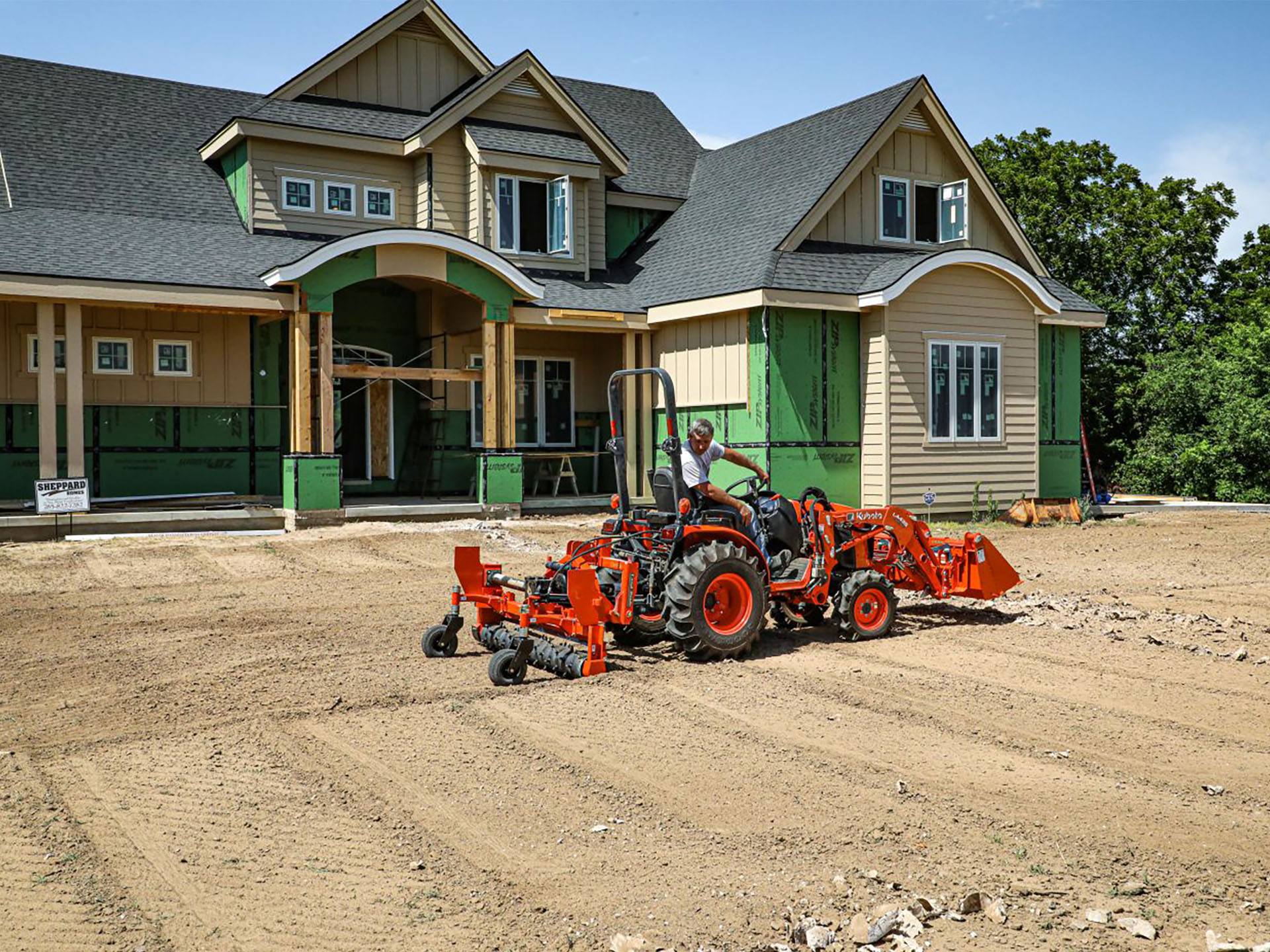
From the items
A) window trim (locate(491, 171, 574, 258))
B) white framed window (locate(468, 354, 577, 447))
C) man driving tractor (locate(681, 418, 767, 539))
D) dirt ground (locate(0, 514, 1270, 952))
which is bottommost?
dirt ground (locate(0, 514, 1270, 952))

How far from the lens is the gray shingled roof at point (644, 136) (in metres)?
24.1

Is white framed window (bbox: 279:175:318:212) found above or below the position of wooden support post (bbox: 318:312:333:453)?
above

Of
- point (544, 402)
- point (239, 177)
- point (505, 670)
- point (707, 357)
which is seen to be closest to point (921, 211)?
point (707, 357)

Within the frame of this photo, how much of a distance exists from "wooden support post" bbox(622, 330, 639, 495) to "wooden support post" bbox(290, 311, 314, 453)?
17.6 ft

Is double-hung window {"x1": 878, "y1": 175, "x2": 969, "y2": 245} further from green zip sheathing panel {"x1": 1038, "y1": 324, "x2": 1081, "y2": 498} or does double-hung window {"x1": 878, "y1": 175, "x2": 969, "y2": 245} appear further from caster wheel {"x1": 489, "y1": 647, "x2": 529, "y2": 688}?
caster wheel {"x1": 489, "y1": 647, "x2": 529, "y2": 688}

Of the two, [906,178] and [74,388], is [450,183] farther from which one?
[906,178]

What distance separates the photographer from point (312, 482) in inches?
694

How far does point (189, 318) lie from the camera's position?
19266 millimetres

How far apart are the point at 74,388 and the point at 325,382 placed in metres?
3.32

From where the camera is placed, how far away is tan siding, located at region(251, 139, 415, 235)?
65.3 feet

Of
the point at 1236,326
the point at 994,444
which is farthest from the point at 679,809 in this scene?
the point at 1236,326

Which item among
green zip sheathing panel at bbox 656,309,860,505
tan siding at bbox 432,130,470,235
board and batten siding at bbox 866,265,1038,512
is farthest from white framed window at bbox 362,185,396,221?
board and batten siding at bbox 866,265,1038,512

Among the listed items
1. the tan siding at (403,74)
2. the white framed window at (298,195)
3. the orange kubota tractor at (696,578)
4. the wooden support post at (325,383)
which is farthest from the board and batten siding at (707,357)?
the orange kubota tractor at (696,578)

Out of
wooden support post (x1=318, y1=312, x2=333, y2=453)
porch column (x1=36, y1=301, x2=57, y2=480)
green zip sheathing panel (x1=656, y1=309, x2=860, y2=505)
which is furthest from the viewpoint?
green zip sheathing panel (x1=656, y1=309, x2=860, y2=505)
